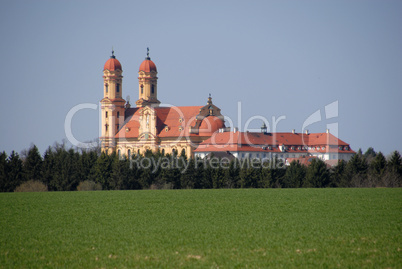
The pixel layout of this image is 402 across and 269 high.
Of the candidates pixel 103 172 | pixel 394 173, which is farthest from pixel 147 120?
pixel 394 173

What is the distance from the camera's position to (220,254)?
2152 centimetres

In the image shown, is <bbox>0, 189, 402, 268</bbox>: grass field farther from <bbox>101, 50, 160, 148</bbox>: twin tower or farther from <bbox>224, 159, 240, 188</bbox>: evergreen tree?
<bbox>101, 50, 160, 148</bbox>: twin tower

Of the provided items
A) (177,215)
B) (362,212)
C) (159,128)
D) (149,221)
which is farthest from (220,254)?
(159,128)

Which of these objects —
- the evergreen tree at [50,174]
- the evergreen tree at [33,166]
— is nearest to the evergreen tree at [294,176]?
the evergreen tree at [50,174]

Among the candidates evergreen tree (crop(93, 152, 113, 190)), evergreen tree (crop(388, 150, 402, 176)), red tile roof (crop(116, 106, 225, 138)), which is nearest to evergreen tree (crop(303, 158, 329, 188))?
evergreen tree (crop(388, 150, 402, 176))

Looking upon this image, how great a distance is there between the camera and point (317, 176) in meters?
82.5

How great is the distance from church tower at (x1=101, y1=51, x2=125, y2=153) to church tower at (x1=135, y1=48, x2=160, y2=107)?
460 centimetres

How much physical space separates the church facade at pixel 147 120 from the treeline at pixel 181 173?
41.3 meters

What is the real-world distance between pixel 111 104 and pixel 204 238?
382 ft

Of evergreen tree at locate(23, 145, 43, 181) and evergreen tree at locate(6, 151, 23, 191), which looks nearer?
evergreen tree at locate(6, 151, 23, 191)

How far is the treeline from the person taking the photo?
79812mm

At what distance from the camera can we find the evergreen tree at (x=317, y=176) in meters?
82.5

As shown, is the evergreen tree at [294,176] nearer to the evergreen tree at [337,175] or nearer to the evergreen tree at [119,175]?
the evergreen tree at [337,175]

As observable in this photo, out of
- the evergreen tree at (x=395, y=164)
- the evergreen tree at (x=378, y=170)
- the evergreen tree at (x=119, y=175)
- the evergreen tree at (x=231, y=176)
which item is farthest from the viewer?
the evergreen tree at (x=231, y=176)
